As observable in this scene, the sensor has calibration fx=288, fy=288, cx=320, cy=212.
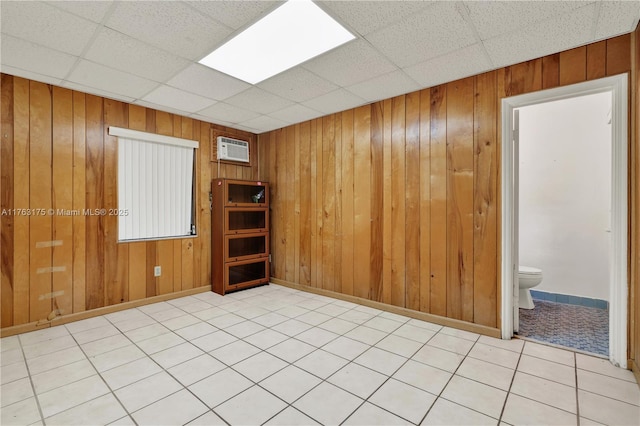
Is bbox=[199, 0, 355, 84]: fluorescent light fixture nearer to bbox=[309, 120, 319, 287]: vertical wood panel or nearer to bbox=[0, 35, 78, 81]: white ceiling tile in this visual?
bbox=[0, 35, 78, 81]: white ceiling tile

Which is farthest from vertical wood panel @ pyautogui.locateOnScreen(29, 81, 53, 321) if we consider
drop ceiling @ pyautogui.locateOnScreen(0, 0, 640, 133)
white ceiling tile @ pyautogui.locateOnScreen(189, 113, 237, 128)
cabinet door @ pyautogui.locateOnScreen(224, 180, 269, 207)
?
cabinet door @ pyautogui.locateOnScreen(224, 180, 269, 207)

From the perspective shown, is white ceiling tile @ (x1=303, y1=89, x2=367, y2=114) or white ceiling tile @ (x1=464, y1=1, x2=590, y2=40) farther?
white ceiling tile @ (x1=303, y1=89, x2=367, y2=114)

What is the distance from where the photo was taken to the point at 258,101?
3.48 meters

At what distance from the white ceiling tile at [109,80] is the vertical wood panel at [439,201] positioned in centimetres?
296

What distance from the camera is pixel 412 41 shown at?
2.22 m

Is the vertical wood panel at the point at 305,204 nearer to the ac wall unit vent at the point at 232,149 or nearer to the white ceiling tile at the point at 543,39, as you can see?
the ac wall unit vent at the point at 232,149

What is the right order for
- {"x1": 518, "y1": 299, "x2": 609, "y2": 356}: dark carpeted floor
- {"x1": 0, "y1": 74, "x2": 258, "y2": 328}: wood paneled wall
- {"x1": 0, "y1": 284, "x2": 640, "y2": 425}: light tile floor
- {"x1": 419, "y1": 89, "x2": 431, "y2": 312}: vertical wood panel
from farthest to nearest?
{"x1": 419, "y1": 89, "x2": 431, "y2": 312}: vertical wood panel, {"x1": 0, "y1": 74, "x2": 258, "y2": 328}: wood paneled wall, {"x1": 518, "y1": 299, "x2": 609, "y2": 356}: dark carpeted floor, {"x1": 0, "y1": 284, "x2": 640, "y2": 425}: light tile floor

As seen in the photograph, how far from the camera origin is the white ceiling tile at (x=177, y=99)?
3174mm

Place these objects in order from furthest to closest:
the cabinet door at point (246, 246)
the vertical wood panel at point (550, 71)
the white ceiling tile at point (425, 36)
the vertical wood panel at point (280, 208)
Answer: the vertical wood panel at point (280, 208) < the cabinet door at point (246, 246) < the vertical wood panel at point (550, 71) < the white ceiling tile at point (425, 36)

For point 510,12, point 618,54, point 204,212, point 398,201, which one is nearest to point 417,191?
point 398,201

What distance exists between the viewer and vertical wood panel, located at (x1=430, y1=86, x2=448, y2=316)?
301cm

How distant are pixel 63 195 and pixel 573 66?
197 inches

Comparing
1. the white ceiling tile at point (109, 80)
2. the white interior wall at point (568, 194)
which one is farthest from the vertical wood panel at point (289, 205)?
the white interior wall at point (568, 194)

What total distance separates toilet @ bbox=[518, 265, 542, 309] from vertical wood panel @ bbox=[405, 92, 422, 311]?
1367 millimetres
